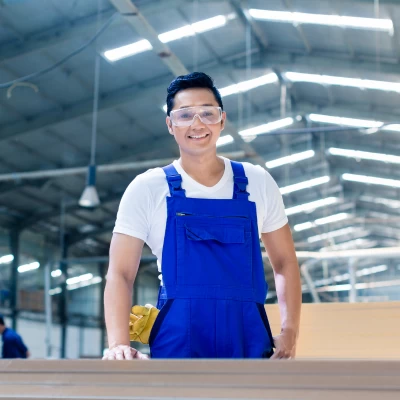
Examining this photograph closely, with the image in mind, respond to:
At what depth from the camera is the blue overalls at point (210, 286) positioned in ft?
4.95

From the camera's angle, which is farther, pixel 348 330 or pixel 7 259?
pixel 7 259

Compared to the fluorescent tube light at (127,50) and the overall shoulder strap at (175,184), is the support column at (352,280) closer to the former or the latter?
the overall shoulder strap at (175,184)

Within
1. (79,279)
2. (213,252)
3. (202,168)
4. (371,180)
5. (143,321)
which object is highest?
(371,180)

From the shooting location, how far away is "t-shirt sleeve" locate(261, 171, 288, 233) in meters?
1.74

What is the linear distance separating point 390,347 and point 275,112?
33.6 feet

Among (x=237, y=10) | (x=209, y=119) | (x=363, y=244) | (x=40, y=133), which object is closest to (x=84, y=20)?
(x=237, y=10)

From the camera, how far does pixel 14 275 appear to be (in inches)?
578

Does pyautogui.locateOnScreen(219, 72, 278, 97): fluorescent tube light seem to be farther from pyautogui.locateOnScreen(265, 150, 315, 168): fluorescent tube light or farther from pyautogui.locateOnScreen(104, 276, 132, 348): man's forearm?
pyautogui.locateOnScreen(104, 276, 132, 348): man's forearm

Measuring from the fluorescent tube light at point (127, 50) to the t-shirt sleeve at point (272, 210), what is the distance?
7.67 m

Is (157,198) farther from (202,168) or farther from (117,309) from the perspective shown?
(117,309)

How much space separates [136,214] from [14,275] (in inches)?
539

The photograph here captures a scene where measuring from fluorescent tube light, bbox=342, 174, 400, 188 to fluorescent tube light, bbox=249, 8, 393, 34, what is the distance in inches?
283

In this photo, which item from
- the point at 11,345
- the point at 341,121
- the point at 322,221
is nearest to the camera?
the point at 11,345

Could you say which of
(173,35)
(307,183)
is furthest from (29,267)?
(173,35)
